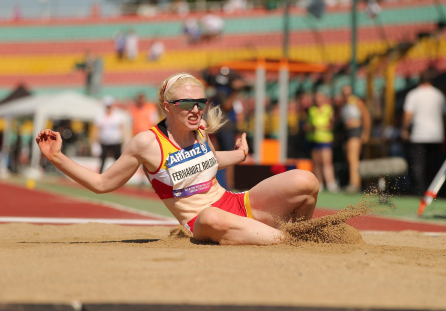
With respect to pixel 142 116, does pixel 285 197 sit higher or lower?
lower

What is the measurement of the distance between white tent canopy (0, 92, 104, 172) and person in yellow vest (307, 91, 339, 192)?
10.9 metres

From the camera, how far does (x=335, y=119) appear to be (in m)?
14.8

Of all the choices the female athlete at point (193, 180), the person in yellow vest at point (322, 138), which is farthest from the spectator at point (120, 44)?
the female athlete at point (193, 180)

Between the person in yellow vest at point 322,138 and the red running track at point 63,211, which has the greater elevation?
the person in yellow vest at point 322,138

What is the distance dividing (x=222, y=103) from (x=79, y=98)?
12955 mm

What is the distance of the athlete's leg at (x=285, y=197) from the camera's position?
4.16 m

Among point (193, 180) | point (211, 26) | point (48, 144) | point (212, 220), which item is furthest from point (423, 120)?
point (211, 26)

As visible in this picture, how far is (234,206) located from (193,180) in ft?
1.25

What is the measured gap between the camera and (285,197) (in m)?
4.21

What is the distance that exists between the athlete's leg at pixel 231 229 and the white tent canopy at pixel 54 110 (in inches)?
687

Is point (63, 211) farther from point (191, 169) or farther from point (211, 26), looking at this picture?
point (211, 26)

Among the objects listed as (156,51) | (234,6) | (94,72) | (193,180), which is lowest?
(193,180)

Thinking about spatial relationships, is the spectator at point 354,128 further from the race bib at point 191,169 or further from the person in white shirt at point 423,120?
the race bib at point 191,169

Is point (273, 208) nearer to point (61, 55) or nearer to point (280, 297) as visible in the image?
point (280, 297)
